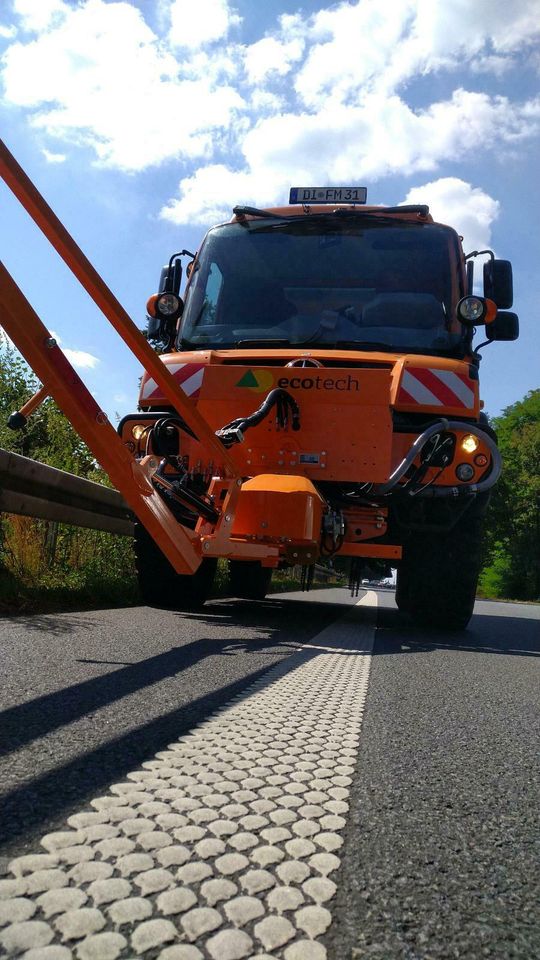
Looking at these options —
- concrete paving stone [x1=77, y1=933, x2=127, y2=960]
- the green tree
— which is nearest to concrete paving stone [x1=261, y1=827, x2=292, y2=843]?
concrete paving stone [x1=77, y1=933, x2=127, y2=960]

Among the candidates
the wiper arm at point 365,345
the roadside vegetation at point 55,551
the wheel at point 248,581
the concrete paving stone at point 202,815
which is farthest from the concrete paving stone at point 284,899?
the wheel at point 248,581

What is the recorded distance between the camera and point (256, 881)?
0.86m

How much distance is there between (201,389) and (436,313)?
1.86 m

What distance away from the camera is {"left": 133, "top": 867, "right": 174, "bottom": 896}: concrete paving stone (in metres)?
0.82

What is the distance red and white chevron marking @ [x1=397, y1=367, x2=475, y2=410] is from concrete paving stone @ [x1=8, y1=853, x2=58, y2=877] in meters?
3.89

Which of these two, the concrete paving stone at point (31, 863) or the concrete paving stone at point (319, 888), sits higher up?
the concrete paving stone at point (319, 888)

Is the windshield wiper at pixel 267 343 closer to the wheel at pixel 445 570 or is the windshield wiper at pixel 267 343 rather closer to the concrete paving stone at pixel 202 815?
the wheel at pixel 445 570

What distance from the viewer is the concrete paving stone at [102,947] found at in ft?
2.28

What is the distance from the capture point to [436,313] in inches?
203

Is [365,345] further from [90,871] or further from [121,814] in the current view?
[90,871]

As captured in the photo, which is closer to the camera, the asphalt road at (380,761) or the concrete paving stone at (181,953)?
the concrete paving stone at (181,953)

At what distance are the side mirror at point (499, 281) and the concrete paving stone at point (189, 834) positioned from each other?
5.31 m

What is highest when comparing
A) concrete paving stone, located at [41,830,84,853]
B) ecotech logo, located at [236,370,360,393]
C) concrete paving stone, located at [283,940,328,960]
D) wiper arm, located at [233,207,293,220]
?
wiper arm, located at [233,207,293,220]

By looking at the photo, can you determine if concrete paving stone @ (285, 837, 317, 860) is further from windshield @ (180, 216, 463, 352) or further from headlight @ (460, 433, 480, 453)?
windshield @ (180, 216, 463, 352)
